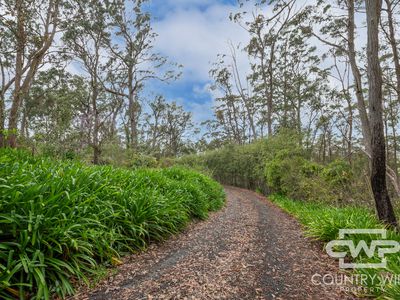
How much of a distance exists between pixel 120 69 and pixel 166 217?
1731 cm

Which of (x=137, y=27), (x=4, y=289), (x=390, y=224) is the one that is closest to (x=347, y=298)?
(x=390, y=224)

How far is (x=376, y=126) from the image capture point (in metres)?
4.60

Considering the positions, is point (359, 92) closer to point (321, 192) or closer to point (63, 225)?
point (321, 192)

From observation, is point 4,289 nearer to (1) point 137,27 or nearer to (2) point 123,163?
(2) point 123,163

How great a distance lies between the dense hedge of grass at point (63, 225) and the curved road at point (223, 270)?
279 millimetres

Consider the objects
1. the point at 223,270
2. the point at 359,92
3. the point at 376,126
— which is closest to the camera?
the point at 223,270

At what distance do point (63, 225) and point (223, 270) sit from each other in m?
1.88

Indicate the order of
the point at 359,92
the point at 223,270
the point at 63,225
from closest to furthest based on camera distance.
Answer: the point at 63,225
the point at 223,270
the point at 359,92

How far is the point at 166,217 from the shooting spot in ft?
14.2

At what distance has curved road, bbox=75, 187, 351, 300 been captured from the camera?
8.20 ft

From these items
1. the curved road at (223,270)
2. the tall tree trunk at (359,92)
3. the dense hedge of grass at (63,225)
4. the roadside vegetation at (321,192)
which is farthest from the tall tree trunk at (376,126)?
the dense hedge of grass at (63,225)

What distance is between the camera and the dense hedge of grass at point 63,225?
84.4 inches
